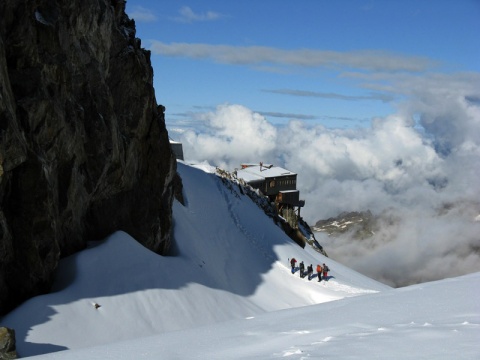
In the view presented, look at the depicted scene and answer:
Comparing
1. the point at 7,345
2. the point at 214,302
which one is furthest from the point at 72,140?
the point at 7,345

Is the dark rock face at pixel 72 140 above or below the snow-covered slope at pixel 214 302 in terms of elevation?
above

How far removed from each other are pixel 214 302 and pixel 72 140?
10325 millimetres

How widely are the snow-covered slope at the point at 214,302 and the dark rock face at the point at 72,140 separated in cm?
158

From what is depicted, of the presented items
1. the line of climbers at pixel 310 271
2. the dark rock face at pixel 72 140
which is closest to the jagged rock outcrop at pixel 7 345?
the dark rock face at pixel 72 140

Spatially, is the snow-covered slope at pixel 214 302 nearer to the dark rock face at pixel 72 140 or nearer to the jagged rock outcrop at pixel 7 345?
the dark rock face at pixel 72 140

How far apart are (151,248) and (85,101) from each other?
8.95 metres

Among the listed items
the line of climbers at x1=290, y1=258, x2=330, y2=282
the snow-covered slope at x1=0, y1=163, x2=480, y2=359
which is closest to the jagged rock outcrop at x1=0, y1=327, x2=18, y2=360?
the snow-covered slope at x1=0, y1=163, x2=480, y2=359

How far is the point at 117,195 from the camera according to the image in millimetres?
26312

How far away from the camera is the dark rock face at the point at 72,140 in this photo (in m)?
18.1

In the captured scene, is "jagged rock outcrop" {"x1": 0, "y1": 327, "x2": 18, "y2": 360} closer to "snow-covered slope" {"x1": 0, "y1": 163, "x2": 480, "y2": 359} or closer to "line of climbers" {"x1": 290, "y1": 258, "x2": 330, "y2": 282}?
"snow-covered slope" {"x1": 0, "y1": 163, "x2": 480, "y2": 359}

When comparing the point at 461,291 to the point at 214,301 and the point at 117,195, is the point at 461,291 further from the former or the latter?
the point at 117,195

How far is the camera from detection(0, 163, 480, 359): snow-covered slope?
921 cm

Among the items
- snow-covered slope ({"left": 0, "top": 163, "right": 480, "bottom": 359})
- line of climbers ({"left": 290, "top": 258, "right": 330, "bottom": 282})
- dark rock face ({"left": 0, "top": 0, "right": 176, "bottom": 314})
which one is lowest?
line of climbers ({"left": 290, "top": 258, "right": 330, "bottom": 282})

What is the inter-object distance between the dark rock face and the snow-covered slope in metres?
1.58
